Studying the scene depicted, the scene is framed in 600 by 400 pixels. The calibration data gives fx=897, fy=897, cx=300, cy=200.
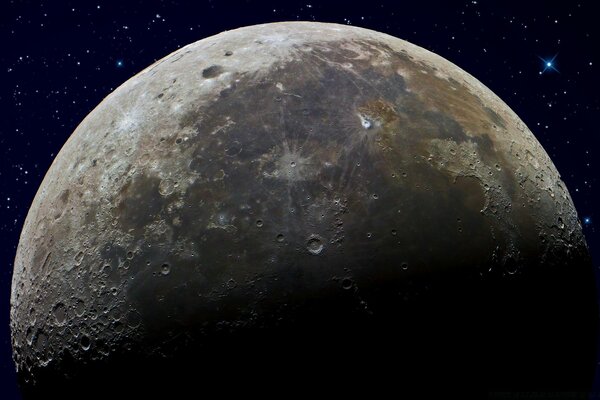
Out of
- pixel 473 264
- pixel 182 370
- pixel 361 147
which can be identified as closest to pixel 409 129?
pixel 361 147

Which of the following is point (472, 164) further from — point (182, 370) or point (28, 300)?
point (28, 300)

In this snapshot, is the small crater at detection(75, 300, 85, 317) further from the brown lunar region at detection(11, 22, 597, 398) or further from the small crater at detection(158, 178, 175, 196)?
the small crater at detection(158, 178, 175, 196)

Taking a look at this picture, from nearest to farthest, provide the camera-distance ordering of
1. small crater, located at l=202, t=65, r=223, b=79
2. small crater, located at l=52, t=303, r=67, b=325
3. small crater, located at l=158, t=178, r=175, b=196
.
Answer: small crater, located at l=158, t=178, r=175, b=196, small crater, located at l=52, t=303, r=67, b=325, small crater, located at l=202, t=65, r=223, b=79

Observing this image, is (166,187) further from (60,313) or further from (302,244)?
(60,313)

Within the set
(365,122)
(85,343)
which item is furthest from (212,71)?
(85,343)

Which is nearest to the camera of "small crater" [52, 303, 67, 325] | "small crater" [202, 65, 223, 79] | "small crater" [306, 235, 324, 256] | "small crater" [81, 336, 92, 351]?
"small crater" [306, 235, 324, 256]

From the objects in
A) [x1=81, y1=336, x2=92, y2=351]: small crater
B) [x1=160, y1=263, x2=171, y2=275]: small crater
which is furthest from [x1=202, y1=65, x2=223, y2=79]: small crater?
[x1=81, y1=336, x2=92, y2=351]: small crater

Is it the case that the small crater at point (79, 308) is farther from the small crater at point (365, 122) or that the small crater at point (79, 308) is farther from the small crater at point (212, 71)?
the small crater at point (365, 122)
